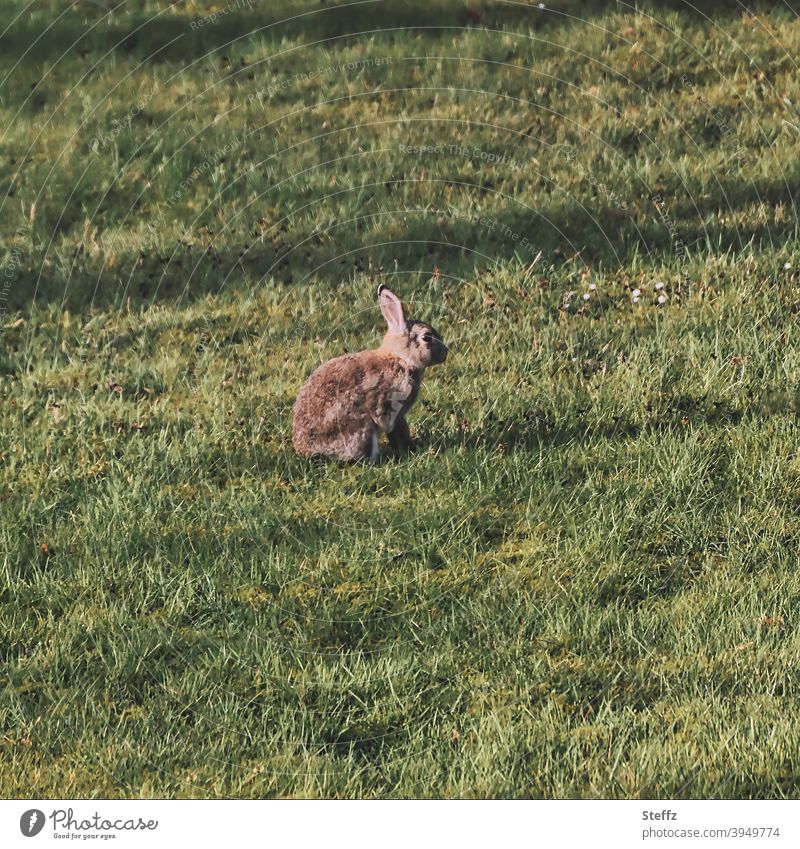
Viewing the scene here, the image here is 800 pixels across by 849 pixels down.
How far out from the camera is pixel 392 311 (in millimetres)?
4562

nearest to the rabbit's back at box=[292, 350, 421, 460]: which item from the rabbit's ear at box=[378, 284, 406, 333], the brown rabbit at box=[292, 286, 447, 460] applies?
the brown rabbit at box=[292, 286, 447, 460]

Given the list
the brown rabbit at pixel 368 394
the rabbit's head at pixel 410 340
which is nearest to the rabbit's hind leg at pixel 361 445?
the brown rabbit at pixel 368 394

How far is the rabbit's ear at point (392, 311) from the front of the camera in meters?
4.52

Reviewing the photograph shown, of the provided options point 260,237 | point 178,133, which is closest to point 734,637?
point 260,237

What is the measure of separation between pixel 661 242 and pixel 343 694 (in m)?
3.04

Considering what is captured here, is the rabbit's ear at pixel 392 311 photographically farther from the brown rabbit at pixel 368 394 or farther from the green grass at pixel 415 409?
the green grass at pixel 415 409

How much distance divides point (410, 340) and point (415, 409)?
394 millimetres

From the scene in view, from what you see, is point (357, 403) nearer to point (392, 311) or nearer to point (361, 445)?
point (361, 445)

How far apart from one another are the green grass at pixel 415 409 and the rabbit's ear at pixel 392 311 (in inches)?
17.2

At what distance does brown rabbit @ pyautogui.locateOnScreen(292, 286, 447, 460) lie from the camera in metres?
4.50

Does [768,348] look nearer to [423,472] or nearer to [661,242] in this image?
[661,242]

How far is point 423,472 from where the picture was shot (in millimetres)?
4504

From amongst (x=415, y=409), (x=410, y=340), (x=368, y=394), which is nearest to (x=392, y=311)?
(x=410, y=340)

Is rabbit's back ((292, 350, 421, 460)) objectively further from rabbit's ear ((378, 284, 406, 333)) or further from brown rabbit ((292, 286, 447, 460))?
rabbit's ear ((378, 284, 406, 333))
